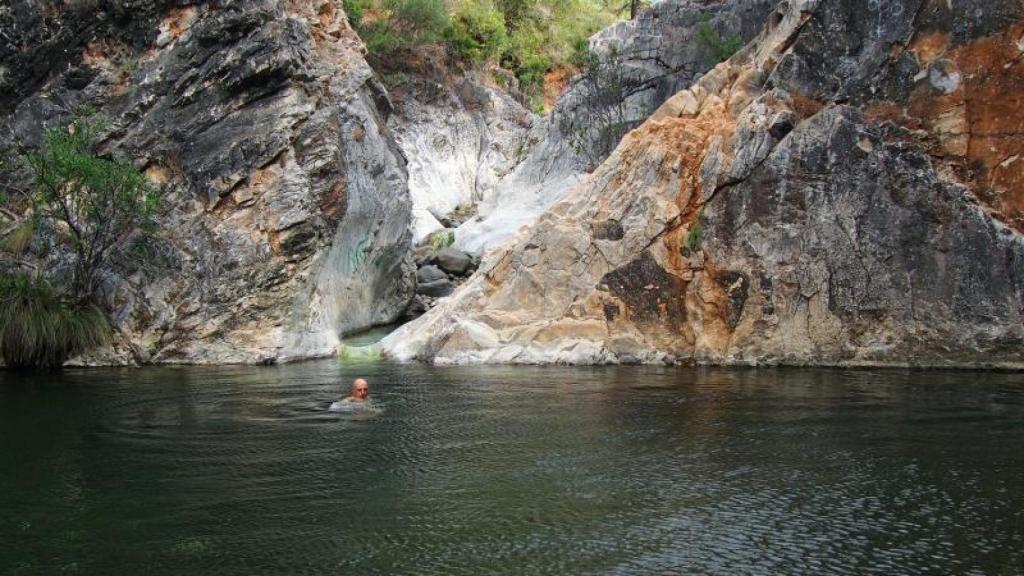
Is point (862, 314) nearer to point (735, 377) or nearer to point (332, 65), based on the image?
point (735, 377)

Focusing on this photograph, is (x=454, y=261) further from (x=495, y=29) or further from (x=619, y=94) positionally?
(x=495, y=29)

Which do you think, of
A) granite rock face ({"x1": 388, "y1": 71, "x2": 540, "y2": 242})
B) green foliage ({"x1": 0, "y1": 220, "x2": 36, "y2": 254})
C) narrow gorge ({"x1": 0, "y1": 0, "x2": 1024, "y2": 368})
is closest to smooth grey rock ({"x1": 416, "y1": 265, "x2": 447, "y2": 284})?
narrow gorge ({"x1": 0, "y1": 0, "x2": 1024, "y2": 368})

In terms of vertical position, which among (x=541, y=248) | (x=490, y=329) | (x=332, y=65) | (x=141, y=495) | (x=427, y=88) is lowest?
(x=141, y=495)

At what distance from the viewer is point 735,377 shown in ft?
58.1

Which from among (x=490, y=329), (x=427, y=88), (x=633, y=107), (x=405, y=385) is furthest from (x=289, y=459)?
(x=427, y=88)

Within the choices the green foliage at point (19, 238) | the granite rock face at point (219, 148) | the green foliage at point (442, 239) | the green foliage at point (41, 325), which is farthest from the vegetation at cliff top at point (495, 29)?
the green foliage at point (41, 325)

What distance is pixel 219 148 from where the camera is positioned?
23562 mm

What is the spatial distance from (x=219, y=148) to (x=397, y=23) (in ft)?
66.7

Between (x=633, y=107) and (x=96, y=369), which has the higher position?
(x=633, y=107)

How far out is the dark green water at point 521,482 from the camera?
705 cm

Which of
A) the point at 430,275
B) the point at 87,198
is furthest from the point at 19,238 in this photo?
the point at 430,275

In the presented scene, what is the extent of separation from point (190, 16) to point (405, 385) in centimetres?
1482

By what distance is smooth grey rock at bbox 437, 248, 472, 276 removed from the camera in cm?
3297

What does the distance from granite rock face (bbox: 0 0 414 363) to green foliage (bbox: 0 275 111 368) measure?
1053mm
